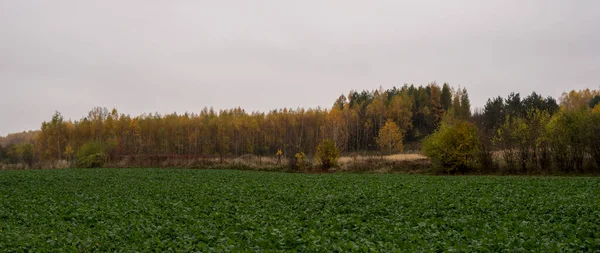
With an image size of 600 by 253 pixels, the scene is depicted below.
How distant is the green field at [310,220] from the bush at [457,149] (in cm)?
1809

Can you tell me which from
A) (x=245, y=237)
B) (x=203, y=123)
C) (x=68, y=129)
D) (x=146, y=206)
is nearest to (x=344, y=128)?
(x=203, y=123)

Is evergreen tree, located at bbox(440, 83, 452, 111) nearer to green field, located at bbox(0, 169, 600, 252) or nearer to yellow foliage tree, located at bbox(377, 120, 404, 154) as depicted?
yellow foliage tree, located at bbox(377, 120, 404, 154)

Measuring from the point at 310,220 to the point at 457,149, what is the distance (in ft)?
104

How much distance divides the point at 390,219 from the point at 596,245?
6689 millimetres

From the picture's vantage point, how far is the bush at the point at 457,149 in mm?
42812

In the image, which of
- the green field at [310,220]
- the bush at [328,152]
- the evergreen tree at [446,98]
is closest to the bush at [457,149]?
the bush at [328,152]

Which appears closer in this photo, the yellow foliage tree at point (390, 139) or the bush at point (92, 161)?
the bush at point (92, 161)

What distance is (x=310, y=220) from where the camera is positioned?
15.6m

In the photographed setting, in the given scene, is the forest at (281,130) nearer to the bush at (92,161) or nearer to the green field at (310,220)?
the bush at (92,161)

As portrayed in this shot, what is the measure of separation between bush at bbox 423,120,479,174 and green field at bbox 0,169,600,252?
18.1 m

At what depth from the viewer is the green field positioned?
11344 mm

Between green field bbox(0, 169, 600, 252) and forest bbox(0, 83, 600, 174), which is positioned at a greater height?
forest bbox(0, 83, 600, 174)

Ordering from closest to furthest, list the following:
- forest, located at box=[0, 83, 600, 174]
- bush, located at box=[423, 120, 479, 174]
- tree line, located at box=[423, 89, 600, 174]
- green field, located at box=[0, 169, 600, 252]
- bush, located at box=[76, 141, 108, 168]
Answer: green field, located at box=[0, 169, 600, 252] < tree line, located at box=[423, 89, 600, 174] < bush, located at box=[423, 120, 479, 174] < bush, located at box=[76, 141, 108, 168] < forest, located at box=[0, 83, 600, 174]

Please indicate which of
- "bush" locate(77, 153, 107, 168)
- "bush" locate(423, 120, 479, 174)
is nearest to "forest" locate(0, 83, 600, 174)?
"bush" locate(77, 153, 107, 168)
